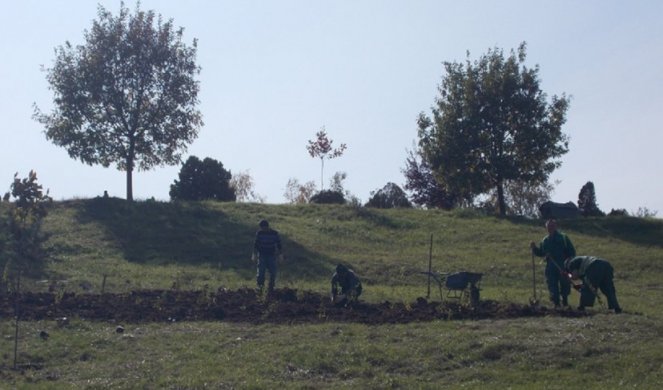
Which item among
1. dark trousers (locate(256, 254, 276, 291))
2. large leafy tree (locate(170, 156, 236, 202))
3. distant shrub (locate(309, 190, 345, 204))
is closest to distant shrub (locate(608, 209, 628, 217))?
distant shrub (locate(309, 190, 345, 204))

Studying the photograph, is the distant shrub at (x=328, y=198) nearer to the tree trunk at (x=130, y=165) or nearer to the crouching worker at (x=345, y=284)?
the tree trunk at (x=130, y=165)

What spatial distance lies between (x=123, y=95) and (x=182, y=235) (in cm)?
1080

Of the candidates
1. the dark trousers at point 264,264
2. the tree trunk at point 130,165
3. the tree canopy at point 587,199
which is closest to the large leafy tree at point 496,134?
the tree canopy at point 587,199

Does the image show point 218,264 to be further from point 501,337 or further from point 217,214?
point 501,337

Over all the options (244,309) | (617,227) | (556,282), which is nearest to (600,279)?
(556,282)

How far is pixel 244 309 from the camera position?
19.2 metres

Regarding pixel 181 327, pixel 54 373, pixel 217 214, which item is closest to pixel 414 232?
pixel 217 214

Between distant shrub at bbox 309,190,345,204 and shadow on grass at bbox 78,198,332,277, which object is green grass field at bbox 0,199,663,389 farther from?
distant shrub at bbox 309,190,345,204

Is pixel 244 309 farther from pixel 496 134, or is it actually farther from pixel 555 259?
pixel 496 134

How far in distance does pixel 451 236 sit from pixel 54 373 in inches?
996

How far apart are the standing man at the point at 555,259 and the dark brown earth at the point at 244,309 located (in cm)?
121

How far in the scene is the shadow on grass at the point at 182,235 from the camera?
3294cm

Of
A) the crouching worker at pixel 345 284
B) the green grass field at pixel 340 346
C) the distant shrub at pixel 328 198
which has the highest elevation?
the distant shrub at pixel 328 198

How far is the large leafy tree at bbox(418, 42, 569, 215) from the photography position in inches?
1889
